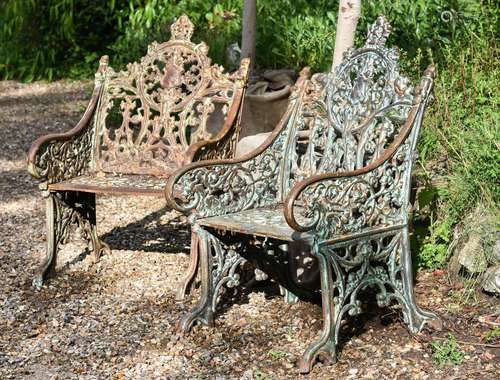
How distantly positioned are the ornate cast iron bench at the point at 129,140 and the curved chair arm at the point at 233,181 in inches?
14.8

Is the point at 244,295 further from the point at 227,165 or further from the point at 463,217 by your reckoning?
the point at 463,217

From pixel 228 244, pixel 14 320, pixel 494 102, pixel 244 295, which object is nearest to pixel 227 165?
pixel 228 244

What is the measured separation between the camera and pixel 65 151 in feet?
19.1

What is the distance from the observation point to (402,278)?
4.86m

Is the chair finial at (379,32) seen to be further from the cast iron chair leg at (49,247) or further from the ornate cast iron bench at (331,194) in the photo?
the cast iron chair leg at (49,247)

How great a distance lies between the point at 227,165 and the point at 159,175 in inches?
39.7

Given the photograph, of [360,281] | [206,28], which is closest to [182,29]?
[360,281]

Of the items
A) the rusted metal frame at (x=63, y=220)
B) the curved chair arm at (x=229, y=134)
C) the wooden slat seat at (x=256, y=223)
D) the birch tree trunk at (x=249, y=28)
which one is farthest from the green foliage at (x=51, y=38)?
the wooden slat seat at (x=256, y=223)

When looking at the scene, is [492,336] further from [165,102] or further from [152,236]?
[152,236]

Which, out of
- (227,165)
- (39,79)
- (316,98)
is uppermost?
(316,98)

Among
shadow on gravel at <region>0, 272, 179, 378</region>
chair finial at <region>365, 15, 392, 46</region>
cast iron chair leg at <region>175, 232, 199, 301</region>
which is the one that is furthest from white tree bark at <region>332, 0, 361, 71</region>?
shadow on gravel at <region>0, 272, 179, 378</region>

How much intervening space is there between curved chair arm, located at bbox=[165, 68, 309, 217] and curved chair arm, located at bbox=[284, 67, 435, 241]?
32 centimetres

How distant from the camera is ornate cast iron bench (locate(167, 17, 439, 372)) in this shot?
4.48 m

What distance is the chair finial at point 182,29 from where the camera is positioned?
19.6 feet
